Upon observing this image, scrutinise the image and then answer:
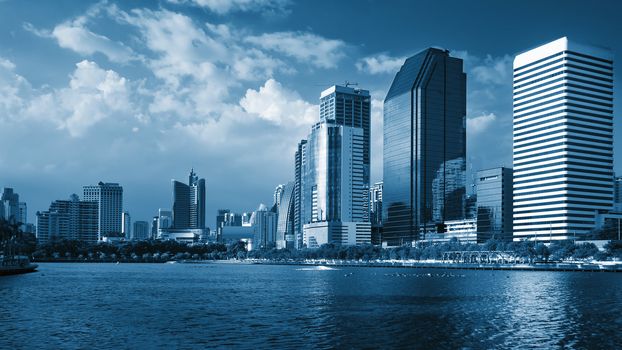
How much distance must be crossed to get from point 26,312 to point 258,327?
1293 inches

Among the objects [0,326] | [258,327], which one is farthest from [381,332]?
[0,326]

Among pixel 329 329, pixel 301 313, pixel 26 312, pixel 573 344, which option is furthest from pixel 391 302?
pixel 26 312

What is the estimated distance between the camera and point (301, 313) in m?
90.2

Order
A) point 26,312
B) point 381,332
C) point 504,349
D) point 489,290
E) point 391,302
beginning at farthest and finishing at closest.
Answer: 1. point 489,290
2. point 391,302
3. point 26,312
4. point 381,332
5. point 504,349

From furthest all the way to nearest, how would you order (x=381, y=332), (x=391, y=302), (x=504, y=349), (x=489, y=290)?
(x=489, y=290) < (x=391, y=302) < (x=381, y=332) < (x=504, y=349)

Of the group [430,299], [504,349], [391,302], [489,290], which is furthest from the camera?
[489,290]

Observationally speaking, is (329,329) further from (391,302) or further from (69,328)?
(391,302)

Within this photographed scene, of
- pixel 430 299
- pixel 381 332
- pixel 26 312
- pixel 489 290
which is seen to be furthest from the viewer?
pixel 489 290

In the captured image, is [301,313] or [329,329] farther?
[301,313]

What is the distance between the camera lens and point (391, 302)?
10562 centimetres

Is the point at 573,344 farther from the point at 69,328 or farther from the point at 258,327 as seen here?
the point at 69,328

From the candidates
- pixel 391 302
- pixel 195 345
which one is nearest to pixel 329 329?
pixel 195 345

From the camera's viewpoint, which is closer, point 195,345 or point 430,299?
point 195,345

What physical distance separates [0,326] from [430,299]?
63592mm
